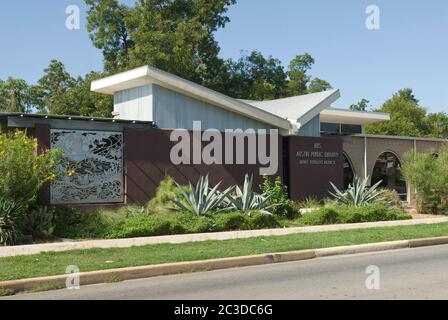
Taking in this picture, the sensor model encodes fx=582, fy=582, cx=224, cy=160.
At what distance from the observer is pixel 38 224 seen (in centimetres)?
1390

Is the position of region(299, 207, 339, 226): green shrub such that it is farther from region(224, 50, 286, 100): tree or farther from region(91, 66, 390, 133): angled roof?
region(224, 50, 286, 100): tree

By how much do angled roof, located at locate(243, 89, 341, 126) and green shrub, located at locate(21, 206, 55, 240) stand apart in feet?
36.5

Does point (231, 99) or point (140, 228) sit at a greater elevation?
point (231, 99)

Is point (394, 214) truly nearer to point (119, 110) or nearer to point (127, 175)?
point (127, 175)

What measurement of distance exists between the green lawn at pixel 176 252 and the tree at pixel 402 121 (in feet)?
106

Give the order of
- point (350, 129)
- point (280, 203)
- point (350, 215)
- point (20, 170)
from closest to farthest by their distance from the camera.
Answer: point (20, 170) → point (280, 203) → point (350, 215) → point (350, 129)

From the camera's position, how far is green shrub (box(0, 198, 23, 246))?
12648 millimetres

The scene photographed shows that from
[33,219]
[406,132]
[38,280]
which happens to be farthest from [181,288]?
[406,132]

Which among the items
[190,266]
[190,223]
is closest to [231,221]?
[190,223]

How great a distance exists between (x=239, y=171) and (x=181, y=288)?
11882 millimetres

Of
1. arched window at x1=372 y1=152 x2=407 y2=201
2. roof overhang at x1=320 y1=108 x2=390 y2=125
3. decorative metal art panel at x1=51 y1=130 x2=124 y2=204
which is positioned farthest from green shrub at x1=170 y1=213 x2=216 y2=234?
arched window at x1=372 y1=152 x2=407 y2=201

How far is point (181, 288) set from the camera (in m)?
8.88

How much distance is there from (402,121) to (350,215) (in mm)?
32105

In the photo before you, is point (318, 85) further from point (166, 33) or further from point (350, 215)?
point (350, 215)
